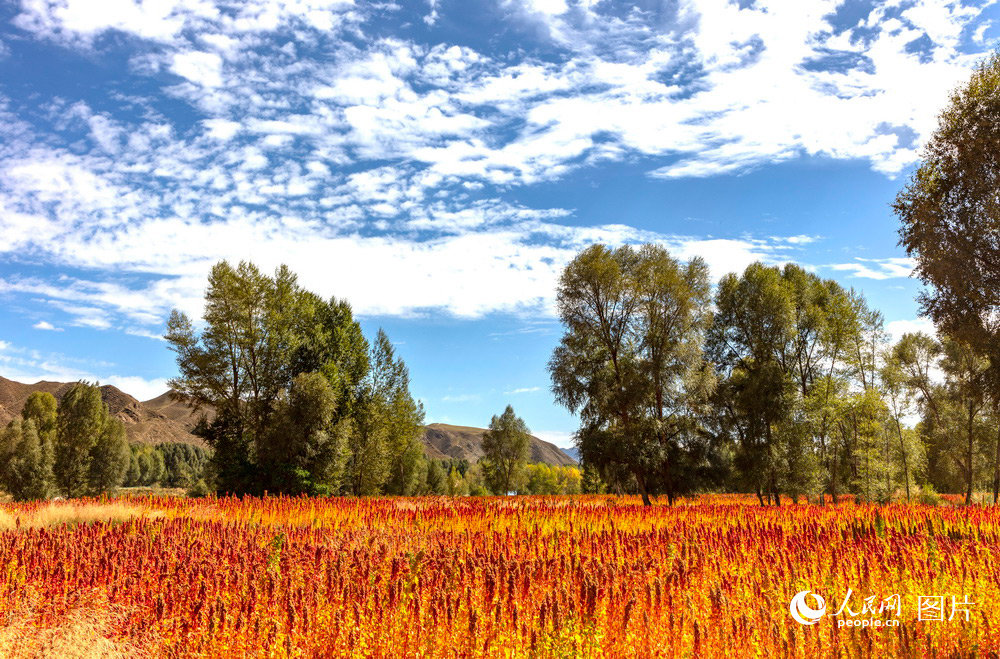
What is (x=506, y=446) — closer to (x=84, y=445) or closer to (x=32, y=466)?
(x=84, y=445)

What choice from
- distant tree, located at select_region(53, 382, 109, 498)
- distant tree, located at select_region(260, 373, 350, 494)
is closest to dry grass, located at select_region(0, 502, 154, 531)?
distant tree, located at select_region(260, 373, 350, 494)

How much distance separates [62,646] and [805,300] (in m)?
36.4

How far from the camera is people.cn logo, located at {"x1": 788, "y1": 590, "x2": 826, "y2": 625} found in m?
5.20

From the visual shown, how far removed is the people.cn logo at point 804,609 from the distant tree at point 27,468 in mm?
61890

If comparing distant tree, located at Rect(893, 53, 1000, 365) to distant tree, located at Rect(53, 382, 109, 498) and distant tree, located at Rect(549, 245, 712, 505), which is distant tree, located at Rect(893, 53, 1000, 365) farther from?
distant tree, located at Rect(53, 382, 109, 498)

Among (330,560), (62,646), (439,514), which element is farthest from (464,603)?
(439,514)

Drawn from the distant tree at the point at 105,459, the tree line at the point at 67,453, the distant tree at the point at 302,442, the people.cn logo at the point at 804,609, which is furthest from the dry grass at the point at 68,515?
the distant tree at the point at 105,459

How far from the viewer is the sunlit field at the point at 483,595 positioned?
4406mm

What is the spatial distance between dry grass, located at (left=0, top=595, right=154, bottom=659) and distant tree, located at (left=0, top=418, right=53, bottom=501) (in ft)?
191

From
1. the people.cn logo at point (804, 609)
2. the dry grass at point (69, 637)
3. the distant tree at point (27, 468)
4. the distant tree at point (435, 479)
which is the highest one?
the people.cn logo at point (804, 609)

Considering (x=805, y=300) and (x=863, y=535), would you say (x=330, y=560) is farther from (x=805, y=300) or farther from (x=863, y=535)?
(x=805, y=300)

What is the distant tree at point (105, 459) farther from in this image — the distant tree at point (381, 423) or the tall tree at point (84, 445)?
the distant tree at point (381, 423)

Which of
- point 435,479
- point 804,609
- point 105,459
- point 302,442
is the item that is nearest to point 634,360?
point 302,442

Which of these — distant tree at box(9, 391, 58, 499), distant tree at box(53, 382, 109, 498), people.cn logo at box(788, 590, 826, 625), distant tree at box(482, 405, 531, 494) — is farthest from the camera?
distant tree at box(482, 405, 531, 494)
